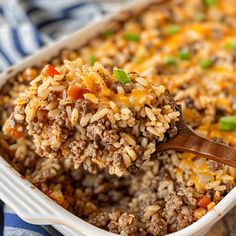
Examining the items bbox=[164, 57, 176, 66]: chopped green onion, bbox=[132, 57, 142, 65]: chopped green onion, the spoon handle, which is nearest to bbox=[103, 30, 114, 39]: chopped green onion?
bbox=[132, 57, 142, 65]: chopped green onion

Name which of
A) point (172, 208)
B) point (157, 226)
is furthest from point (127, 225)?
point (172, 208)

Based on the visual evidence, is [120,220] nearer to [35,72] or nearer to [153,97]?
[153,97]

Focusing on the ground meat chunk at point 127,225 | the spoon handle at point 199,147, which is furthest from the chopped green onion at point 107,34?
the ground meat chunk at point 127,225

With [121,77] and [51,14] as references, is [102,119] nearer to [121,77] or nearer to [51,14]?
[121,77]

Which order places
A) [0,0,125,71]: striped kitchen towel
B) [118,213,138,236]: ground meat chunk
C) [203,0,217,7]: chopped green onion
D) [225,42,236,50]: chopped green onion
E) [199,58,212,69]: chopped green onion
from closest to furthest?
[118,213,138,236]: ground meat chunk, [199,58,212,69]: chopped green onion, [225,42,236,50]: chopped green onion, [203,0,217,7]: chopped green onion, [0,0,125,71]: striped kitchen towel

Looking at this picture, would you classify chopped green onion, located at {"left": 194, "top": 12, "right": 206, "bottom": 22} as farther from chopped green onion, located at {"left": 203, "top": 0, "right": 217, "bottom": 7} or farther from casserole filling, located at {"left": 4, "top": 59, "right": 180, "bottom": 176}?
casserole filling, located at {"left": 4, "top": 59, "right": 180, "bottom": 176}

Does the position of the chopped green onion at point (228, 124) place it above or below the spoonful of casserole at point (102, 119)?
below

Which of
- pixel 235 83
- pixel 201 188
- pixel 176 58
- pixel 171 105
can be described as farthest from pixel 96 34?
pixel 201 188

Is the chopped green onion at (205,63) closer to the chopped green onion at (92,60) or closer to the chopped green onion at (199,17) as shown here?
the chopped green onion at (199,17)
